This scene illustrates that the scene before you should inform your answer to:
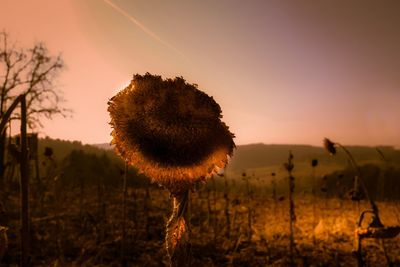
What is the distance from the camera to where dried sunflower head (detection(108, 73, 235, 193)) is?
59.6 inches

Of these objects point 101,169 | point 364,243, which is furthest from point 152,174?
point 101,169

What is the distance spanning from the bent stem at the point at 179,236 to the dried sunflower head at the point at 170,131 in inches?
4.2

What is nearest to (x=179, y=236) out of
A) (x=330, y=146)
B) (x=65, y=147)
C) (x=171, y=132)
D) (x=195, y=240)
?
(x=171, y=132)

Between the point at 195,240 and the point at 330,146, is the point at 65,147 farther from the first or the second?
the point at 330,146

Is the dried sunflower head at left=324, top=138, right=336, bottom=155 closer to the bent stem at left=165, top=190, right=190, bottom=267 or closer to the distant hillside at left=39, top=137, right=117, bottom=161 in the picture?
the bent stem at left=165, top=190, right=190, bottom=267

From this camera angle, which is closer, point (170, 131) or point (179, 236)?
point (179, 236)

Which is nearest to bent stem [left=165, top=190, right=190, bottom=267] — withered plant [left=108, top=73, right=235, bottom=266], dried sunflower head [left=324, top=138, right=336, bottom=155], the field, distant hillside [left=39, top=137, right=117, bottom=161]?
withered plant [left=108, top=73, right=235, bottom=266]

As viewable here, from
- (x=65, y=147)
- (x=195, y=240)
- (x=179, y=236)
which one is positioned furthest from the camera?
(x=65, y=147)

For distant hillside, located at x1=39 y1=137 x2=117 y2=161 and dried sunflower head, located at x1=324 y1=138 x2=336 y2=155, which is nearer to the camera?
dried sunflower head, located at x1=324 y1=138 x2=336 y2=155

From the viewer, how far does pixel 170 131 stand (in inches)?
61.0

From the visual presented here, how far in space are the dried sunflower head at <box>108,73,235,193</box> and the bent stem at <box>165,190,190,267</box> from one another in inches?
4.2

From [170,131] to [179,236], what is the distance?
0.39 m

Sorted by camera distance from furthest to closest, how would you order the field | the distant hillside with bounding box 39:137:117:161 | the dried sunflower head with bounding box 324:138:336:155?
1. the distant hillside with bounding box 39:137:117:161
2. the field
3. the dried sunflower head with bounding box 324:138:336:155

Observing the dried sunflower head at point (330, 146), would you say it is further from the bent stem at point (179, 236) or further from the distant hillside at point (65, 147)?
the distant hillside at point (65, 147)
